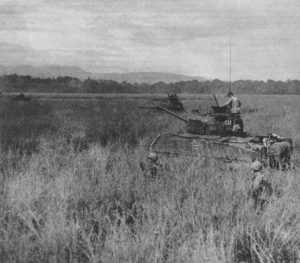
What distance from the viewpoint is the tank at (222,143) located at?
27.2 feet

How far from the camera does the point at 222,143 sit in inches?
346

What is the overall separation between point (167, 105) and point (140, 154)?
5.54 feet

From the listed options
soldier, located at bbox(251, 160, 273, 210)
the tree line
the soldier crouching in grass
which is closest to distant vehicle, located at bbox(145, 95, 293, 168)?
the soldier crouching in grass

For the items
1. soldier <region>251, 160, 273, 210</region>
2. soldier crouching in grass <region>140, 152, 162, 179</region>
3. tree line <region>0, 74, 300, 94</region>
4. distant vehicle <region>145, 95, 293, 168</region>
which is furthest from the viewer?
tree line <region>0, 74, 300, 94</region>

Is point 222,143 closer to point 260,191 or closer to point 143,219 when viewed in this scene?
point 260,191

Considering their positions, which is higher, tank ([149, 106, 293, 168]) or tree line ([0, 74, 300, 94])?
tree line ([0, 74, 300, 94])

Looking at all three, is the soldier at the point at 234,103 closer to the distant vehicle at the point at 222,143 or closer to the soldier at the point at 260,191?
the distant vehicle at the point at 222,143

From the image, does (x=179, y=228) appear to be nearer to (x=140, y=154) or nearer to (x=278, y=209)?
(x=278, y=209)

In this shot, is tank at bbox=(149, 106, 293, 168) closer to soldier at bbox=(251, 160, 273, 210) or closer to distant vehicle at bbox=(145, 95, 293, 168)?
distant vehicle at bbox=(145, 95, 293, 168)

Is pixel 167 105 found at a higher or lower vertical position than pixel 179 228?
higher

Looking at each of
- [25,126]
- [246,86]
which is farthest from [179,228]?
[246,86]

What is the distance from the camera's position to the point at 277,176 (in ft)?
24.1

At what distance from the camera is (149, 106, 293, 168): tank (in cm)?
829

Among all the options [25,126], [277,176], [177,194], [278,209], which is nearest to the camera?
[278,209]
